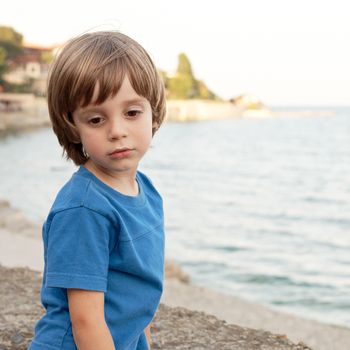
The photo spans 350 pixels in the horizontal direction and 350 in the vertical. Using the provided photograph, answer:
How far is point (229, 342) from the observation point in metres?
3.16

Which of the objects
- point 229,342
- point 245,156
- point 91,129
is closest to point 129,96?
point 91,129

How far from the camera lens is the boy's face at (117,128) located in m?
1.76

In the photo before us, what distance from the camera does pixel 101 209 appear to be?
1.73 m

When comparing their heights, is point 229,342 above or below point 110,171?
below

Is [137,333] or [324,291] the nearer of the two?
[137,333]

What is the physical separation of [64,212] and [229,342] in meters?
1.70

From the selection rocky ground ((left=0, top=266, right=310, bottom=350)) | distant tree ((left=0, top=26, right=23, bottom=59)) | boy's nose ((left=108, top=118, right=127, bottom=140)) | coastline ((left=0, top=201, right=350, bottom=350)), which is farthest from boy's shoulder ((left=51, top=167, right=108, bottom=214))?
distant tree ((left=0, top=26, right=23, bottom=59))

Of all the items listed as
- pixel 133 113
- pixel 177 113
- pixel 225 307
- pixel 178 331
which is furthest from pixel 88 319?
pixel 177 113

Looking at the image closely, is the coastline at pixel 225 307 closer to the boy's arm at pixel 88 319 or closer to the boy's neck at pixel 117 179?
the boy's neck at pixel 117 179

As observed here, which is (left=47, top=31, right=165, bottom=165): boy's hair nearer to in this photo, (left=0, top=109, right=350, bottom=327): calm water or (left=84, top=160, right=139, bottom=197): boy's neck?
(left=84, top=160, right=139, bottom=197): boy's neck

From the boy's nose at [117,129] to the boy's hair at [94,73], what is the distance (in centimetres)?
7

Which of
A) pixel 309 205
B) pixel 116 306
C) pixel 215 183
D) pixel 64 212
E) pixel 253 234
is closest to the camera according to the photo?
pixel 64 212

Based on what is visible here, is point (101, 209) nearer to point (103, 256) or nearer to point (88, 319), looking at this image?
point (103, 256)

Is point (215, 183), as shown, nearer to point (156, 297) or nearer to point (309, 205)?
point (309, 205)
